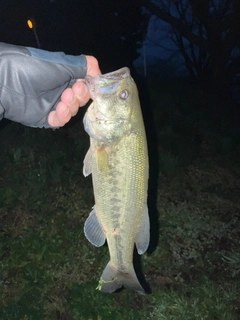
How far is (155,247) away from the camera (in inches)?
207

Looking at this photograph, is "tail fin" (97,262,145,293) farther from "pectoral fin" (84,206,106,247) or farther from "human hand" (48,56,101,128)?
"human hand" (48,56,101,128)

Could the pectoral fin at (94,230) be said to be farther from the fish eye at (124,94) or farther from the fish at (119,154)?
the fish eye at (124,94)

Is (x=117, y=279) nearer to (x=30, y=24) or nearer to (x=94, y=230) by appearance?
(x=94, y=230)

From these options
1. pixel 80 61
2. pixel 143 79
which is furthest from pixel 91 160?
pixel 143 79

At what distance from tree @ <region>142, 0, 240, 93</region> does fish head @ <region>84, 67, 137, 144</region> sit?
885 cm

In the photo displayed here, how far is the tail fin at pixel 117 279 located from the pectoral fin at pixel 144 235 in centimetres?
23

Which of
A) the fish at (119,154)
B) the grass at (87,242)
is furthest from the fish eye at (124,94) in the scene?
the grass at (87,242)

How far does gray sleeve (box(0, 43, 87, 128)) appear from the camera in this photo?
95.7 inches

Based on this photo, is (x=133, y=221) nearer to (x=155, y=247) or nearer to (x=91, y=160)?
(x=91, y=160)

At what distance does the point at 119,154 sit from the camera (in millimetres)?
2225

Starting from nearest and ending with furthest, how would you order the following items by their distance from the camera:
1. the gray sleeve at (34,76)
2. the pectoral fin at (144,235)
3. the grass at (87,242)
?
the pectoral fin at (144,235) < the gray sleeve at (34,76) < the grass at (87,242)

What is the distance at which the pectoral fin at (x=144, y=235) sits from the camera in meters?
2.32

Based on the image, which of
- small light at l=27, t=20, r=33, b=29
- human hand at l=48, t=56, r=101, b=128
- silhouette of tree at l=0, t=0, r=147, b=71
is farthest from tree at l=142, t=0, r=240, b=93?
human hand at l=48, t=56, r=101, b=128

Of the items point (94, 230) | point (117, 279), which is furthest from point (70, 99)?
point (117, 279)
